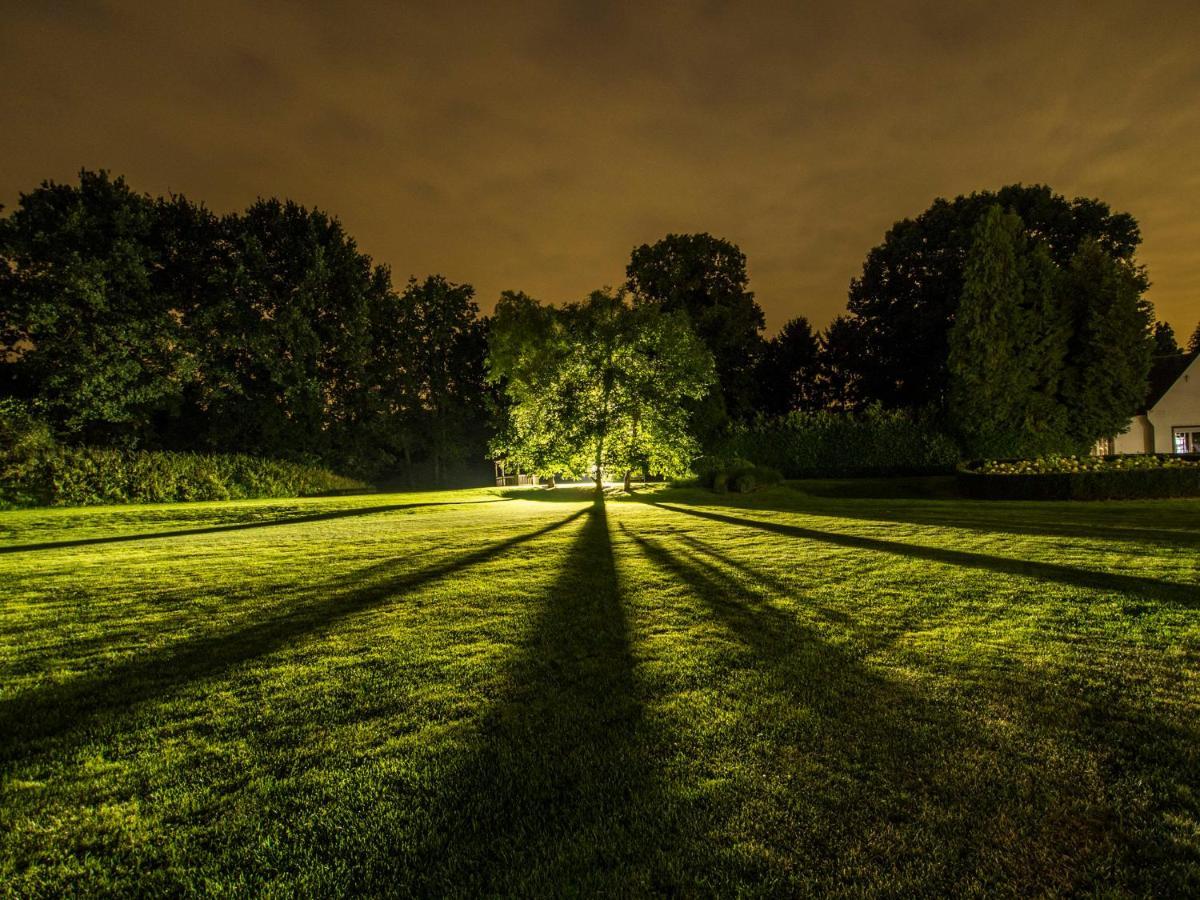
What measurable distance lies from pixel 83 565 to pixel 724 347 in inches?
1273

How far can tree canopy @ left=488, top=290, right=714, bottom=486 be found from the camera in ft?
63.3

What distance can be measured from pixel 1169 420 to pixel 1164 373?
3.55 metres

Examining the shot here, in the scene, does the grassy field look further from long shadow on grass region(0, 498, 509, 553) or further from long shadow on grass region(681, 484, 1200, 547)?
long shadow on grass region(0, 498, 509, 553)

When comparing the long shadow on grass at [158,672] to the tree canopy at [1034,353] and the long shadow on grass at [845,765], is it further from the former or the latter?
the tree canopy at [1034,353]

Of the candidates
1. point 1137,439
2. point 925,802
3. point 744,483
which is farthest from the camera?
point 1137,439

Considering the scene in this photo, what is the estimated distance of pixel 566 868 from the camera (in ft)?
5.77

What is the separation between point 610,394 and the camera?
756 inches

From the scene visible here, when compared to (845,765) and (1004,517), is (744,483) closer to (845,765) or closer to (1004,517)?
(1004,517)

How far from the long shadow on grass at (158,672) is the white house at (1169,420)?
121 ft

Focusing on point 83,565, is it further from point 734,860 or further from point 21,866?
point 734,860

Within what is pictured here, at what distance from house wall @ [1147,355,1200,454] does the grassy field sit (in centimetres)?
3298

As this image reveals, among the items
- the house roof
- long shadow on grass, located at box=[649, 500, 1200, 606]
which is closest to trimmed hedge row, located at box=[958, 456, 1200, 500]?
long shadow on grass, located at box=[649, 500, 1200, 606]

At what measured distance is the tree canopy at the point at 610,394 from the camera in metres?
19.3

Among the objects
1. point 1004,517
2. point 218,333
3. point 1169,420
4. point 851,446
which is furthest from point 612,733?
point 1169,420
